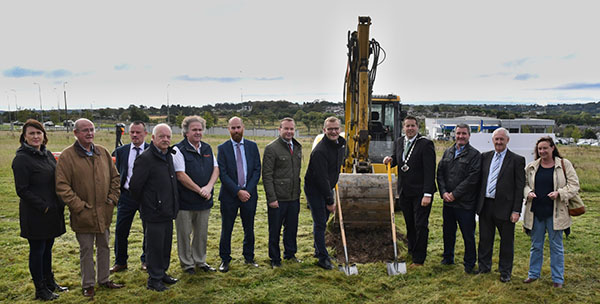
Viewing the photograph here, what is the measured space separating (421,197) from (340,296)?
1.74 m

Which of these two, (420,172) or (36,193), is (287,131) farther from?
(36,193)

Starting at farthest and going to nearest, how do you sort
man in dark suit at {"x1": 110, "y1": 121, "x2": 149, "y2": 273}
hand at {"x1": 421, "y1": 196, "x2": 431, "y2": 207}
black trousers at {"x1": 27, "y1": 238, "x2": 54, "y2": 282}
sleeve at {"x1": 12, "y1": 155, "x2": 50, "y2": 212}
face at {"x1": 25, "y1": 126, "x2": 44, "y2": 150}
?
hand at {"x1": 421, "y1": 196, "x2": 431, "y2": 207} → man in dark suit at {"x1": 110, "y1": 121, "x2": 149, "y2": 273} → black trousers at {"x1": 27, "y1": 238, "x2": 54, "y2": 282} → face at {"x1": 25, "y1": 126, "x2": 44, "y2": 150} → sleeve at {"x1": 12, "y1": 155, "x2": 50, "y2": 212}

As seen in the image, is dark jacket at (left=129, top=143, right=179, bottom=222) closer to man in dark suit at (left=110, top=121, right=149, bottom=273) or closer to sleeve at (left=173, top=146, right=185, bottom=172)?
sleeve at (left=173, top=146, right=185, bottom=172)

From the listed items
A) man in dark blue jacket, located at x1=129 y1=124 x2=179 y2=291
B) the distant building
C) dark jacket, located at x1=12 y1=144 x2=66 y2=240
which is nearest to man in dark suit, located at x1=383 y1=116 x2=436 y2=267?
man in dark blue jacket, located at x1=129 y1=124 x2=179 y2=291

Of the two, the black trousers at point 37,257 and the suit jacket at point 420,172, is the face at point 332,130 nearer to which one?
the suit jacket at point 420,172

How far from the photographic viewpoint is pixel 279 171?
205 inches

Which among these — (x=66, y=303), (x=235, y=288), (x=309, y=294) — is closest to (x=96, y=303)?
(x=66, y=303)

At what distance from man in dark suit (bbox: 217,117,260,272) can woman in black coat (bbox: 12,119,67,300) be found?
5.68 ft

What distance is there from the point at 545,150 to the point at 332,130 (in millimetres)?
2345

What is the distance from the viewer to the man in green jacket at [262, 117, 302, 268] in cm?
515

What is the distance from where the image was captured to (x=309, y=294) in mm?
4531

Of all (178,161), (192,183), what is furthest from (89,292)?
(178,161)

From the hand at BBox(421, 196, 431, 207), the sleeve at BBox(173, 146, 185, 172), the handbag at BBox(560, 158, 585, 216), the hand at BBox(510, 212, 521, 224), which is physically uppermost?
the sleeve at BBox(173, 146, 185, 172)

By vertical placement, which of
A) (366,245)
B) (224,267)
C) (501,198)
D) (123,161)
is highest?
(123,161)
